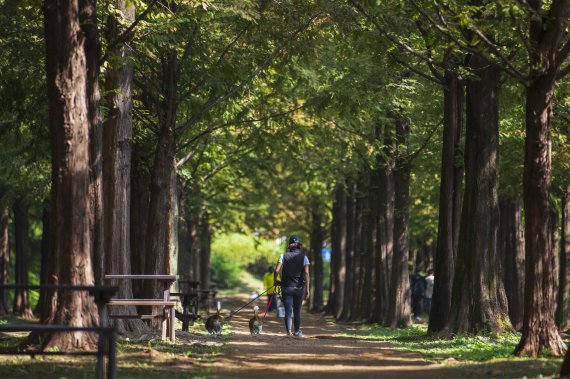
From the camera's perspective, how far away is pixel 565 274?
105 feet

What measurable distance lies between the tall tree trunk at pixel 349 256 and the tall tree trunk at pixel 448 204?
18.3 metres

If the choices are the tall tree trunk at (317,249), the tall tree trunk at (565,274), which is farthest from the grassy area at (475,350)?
the tall tree trunk at (317,249)

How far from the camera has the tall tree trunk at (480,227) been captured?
2027 centimetres

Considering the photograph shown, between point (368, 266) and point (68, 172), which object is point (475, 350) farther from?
point (368, 266)

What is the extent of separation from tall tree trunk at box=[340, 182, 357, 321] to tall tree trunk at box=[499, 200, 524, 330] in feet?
20.6

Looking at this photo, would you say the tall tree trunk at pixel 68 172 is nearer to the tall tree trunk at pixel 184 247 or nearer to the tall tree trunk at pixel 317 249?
the tall tree trunk at pixel 184 247

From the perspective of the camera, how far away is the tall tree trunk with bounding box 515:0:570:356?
589 inches

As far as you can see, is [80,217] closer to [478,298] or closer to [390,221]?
[478,298]

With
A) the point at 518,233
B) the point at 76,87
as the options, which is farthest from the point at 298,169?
the point at 76,87

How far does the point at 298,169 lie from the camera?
3853cm

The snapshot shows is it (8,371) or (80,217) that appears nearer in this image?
(8,371)

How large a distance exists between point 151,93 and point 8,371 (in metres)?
13.0

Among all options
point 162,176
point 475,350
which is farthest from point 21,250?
point 475,350

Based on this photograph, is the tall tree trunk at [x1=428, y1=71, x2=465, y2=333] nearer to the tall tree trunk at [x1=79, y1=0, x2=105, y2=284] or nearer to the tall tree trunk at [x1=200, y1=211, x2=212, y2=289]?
the tall tree trunk at [x1=79, y1=0, x2=105, y2=284]
